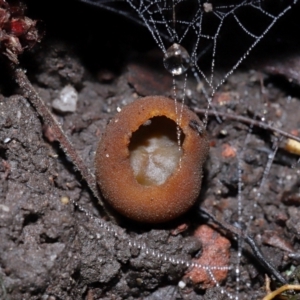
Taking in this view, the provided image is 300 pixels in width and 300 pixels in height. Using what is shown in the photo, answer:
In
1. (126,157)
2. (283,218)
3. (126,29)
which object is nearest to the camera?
(126,157)

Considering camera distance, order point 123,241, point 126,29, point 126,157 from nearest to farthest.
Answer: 1. point 126,157
2. point 123,241
3. point 126,29

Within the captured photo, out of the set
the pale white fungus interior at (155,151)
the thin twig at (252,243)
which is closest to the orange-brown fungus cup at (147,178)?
the pale white fungus interior at (155,151)

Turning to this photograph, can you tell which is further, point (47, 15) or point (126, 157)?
point (47, 15)

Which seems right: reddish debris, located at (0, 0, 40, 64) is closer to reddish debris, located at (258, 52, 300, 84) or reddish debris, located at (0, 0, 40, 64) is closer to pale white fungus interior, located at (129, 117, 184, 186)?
pale white fungus interior, located at (129, 117, 184, 186)

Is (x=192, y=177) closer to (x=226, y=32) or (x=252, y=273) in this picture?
(x=252, y=273)

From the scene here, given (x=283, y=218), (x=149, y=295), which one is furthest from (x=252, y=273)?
(x=149, y=295)

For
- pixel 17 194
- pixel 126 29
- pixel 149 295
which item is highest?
pixel 126 29

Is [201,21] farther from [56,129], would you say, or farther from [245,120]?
[56,129]

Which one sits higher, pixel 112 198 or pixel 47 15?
pixel 47 15
